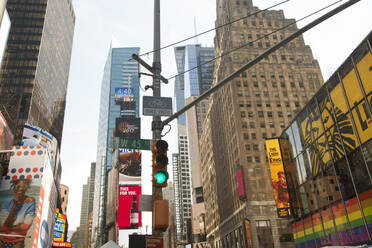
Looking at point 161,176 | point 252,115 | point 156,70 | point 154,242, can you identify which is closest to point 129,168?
point 252,115

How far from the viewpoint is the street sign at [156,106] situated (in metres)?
8.51

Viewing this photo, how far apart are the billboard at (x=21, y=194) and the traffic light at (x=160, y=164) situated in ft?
73.3

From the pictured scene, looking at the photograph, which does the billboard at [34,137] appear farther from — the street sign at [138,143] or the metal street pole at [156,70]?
the street sign at [138,143]

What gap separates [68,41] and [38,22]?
111 feet

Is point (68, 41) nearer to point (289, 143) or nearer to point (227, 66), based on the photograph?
point (227, 66)

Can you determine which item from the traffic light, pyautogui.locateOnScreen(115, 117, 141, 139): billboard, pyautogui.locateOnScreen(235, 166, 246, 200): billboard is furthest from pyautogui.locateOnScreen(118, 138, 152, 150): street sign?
pyautogui.locateOnScreen(115, 117, 141, 139): billboard

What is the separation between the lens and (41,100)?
10012cm

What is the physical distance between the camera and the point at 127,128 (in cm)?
10831

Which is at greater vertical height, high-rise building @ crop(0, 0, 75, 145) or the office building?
high-rise building @ crop(0, 0, 75, 145)

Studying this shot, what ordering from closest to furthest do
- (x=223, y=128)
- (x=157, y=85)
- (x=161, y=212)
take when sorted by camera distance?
(x=161, y=212), (x=157, y=85), (x=223, y=128)

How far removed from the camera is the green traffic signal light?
7020 millimetres

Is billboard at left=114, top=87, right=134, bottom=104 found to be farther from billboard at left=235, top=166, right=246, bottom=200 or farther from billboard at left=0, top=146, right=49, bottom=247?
billboard at left=0, top=146, right=49, bottom=247

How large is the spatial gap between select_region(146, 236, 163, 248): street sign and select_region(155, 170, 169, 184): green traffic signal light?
4.18ft

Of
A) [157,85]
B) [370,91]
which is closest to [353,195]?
[370,91]
